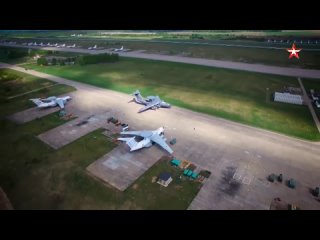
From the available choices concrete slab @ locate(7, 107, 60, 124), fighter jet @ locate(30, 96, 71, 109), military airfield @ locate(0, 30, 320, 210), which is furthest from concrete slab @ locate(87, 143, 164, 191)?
fighter jet @ locate(30, 96, 71, 109)

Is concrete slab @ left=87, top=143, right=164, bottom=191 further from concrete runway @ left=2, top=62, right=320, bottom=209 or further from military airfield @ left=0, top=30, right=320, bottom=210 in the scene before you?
concrete runway @ left=2, top=62, right=320, bottom=209

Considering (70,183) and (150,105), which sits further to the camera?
(150,105)

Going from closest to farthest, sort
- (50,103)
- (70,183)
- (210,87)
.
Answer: (70,183) < (50,103) < (210,87)

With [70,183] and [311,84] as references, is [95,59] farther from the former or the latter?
[311,84]

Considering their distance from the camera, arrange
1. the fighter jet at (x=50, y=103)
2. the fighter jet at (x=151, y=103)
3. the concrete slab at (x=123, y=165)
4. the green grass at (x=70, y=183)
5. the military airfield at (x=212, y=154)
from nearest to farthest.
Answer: the green grass at (x=70, y=183) → the military airfield at (x=212, y=154) → the concrete slab at (x=123, y=165) → the fighter jet at (x=151, y=103) → the fighter jet at (x=50, y=103)

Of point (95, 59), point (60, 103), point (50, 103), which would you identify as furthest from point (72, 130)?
point (95, 59)

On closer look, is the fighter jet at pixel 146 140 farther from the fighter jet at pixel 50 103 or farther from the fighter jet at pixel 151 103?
the fighter jet at pixel 50 103

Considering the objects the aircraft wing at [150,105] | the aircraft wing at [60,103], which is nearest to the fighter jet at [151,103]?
the aircraft wing at [150,105]
